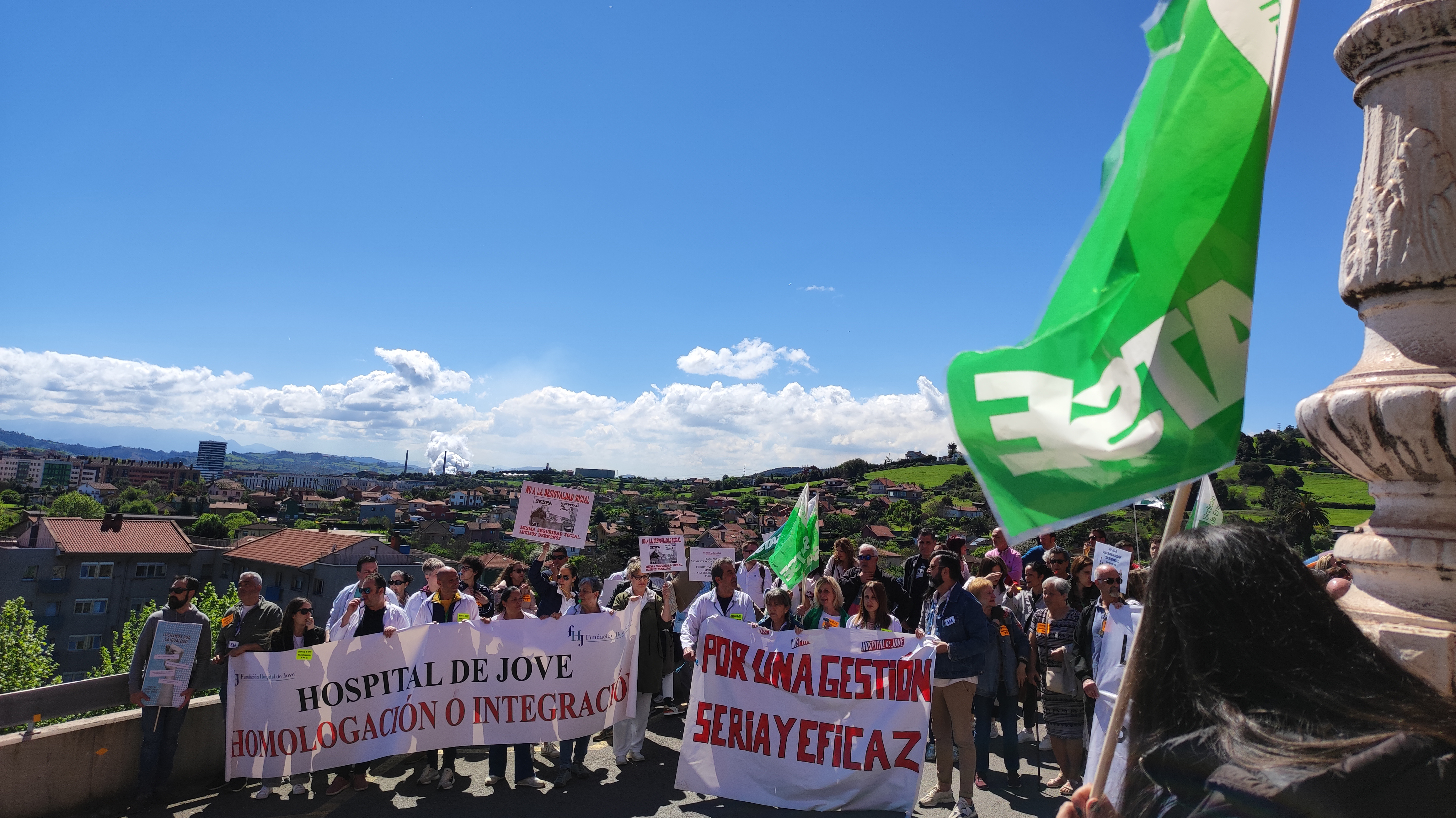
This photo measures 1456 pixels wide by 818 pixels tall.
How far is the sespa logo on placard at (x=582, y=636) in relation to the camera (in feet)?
24.3

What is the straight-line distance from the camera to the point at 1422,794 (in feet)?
4.50

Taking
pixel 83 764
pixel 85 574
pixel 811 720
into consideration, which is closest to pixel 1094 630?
pixel 811 720

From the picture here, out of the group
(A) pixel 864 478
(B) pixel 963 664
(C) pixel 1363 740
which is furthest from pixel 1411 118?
(A) pixel 864 478

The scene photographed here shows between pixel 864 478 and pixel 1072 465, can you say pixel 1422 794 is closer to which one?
pixel 1072 465

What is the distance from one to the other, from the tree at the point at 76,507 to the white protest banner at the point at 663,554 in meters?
145

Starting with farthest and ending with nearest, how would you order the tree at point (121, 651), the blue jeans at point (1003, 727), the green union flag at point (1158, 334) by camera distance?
1. the tree at point (121, 651)
2. the blue jeans at point (1003, 727)
3. the green union flag at point (1158, 334)

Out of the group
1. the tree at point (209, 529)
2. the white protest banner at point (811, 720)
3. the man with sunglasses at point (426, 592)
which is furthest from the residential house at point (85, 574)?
the white protest banner at point (811, 720)

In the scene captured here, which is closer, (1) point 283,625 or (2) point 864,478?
(1) point 283,625

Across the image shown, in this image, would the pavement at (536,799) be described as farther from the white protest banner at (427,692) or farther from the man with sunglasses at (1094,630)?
the man with sunglasses at (1094,630)

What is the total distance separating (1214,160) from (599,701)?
6549 mm

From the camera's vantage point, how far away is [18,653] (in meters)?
36.8

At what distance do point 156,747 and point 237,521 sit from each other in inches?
5579

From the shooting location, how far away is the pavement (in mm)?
6172

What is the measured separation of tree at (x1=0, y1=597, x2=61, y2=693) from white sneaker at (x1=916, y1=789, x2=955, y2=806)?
43918 millimetres
